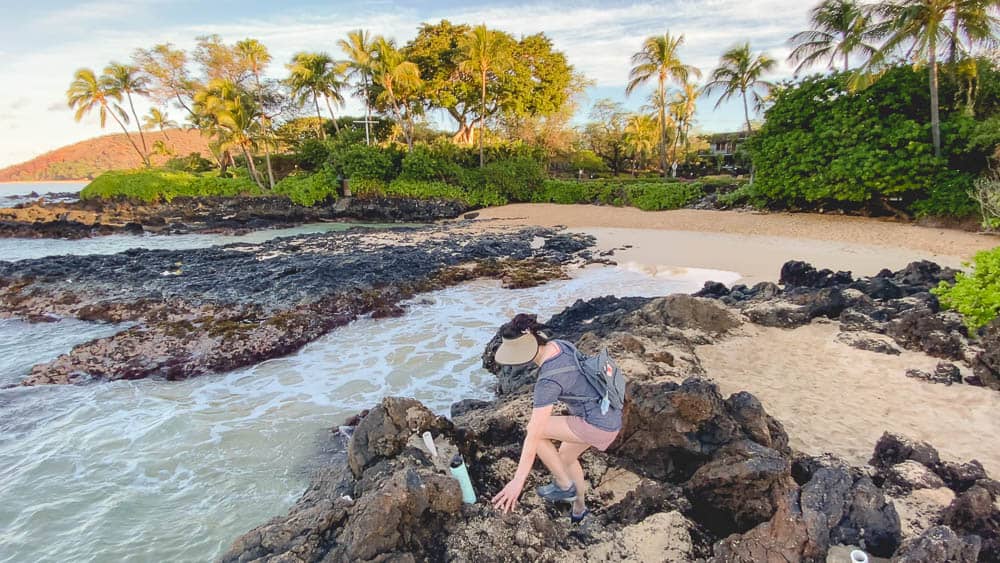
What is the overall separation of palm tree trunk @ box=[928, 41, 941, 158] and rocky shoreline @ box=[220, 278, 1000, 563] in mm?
16916

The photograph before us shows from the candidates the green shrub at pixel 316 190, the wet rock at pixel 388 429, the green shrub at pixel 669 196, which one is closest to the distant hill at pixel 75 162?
the green shrub at pixel 316 190

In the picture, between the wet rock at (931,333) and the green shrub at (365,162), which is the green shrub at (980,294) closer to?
the wet rock at (931,333)

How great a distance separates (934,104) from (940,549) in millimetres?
18391

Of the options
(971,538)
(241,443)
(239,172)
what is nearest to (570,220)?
(241,443)

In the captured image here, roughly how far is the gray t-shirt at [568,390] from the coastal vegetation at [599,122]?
1659 cm

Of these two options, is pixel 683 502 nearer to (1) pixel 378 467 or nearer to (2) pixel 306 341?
(1) pixel 378 467

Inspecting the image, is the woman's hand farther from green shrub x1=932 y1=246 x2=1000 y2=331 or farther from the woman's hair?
green shrub x1=932 y1=246 x2=1000 y2=331

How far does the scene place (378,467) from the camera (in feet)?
10.7

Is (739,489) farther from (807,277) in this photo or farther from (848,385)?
(807,277)

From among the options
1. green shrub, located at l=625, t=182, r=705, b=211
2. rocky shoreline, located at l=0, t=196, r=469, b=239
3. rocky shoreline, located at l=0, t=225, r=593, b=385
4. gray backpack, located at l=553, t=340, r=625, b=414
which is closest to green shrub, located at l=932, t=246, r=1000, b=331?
gray backpack, located at l=553, t=340, r=625, b=414

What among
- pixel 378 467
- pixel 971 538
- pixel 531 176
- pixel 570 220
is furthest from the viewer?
pixel 531 176

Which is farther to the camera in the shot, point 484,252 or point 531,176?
point 531,176

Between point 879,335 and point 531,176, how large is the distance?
2564 centimetres

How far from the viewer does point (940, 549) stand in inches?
89.3
